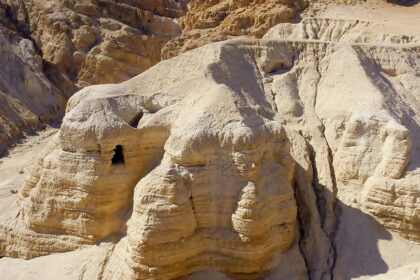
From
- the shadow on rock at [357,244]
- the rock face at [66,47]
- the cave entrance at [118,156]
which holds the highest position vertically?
the rock face at [66,47]

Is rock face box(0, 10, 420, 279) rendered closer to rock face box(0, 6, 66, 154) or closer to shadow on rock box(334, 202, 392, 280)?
shadow on rock box(334, 202, 392, 280)

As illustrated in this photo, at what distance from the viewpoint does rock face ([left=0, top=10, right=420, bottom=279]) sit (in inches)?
456

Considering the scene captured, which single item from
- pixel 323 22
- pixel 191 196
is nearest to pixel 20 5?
pixel 323 22

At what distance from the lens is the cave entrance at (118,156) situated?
42.0ft

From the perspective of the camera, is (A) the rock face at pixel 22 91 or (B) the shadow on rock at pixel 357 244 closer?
(B) the shadow on rock at pixel 357 244

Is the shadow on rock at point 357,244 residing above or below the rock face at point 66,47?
below

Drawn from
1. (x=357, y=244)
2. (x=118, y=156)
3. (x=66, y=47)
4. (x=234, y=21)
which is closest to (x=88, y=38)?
(x=66, y=47)

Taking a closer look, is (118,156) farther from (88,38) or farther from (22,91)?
(88,38)

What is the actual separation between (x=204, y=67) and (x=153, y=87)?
1330 mm

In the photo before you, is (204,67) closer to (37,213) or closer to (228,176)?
(228,176)

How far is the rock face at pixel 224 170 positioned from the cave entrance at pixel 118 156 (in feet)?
0.15

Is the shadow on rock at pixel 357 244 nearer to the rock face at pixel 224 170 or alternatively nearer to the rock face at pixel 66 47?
the rock face at pixel 224 170

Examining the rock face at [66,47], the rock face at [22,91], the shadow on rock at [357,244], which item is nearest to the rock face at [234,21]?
the rock face at [22,91]

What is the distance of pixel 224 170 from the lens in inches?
464
